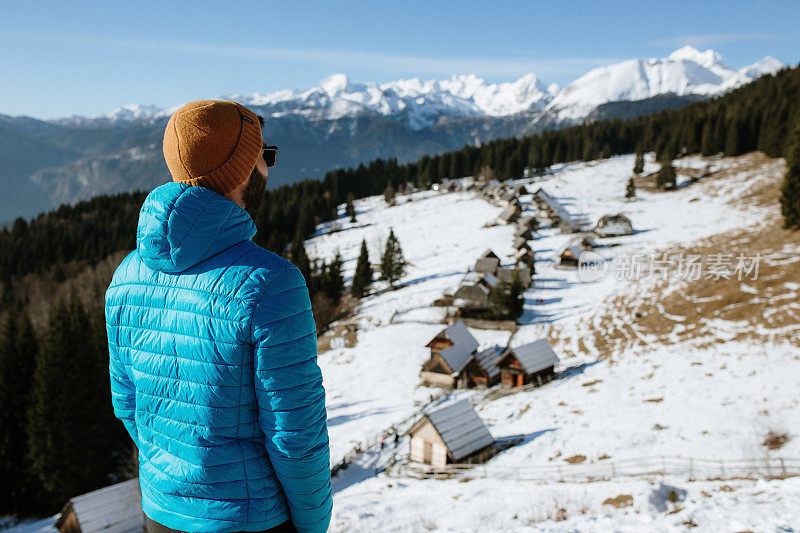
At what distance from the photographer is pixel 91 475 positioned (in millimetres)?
25938

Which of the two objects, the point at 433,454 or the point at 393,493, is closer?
the point at 393,493

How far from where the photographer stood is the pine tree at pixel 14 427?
84.4 ft

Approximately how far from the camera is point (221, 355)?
1.89 metres

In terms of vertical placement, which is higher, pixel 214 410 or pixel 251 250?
pixel 251 250

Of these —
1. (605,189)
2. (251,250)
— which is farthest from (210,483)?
(605,189)

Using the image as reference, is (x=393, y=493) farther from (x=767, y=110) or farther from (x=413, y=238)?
(x=767, y=110)

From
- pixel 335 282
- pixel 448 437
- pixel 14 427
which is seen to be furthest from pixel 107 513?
pixel 335 282

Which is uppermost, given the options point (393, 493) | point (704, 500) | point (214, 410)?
point (214, 410)

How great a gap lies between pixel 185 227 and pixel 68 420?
30.8 m

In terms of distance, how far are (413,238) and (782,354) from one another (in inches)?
1960

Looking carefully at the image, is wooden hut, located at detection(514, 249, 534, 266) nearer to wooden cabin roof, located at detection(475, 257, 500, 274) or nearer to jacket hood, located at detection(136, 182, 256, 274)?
wooden cabin roof, located at detection(475, 257, 500, 274)

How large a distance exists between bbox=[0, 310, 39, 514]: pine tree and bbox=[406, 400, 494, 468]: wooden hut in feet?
72.8

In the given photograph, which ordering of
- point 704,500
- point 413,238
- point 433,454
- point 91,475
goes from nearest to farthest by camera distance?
point 704,500 < point 433,454 < point 91,475 < point 413,238

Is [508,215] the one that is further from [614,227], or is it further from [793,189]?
[793,189]
